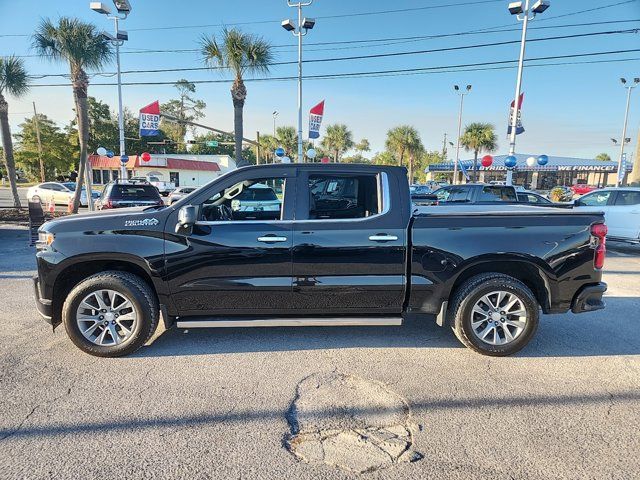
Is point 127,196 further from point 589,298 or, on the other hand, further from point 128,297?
point 589,298

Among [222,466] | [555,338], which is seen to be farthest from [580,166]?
[222,466]

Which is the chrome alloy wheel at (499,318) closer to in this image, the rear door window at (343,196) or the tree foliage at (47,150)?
the rear door window at (343,196)

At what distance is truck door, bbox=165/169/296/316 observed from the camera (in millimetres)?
3896

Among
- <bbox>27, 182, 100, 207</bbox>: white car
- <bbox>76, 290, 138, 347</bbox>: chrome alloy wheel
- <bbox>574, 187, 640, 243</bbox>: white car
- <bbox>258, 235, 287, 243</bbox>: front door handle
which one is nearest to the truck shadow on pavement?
<bbox>76, 290, 138, 347</bbox>: chrome alloy wheel

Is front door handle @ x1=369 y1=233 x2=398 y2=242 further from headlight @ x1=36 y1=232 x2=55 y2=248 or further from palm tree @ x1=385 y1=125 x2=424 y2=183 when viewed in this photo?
palm tree @ x1=385 y1=125 x2=424 y2=183

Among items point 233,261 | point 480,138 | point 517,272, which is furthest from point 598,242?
point 480,138

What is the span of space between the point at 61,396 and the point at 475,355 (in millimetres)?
3768

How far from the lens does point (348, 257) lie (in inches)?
155

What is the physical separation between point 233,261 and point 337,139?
2478 inches

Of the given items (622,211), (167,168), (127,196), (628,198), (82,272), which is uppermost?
(167,168)

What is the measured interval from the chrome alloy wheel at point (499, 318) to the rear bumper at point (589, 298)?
588 millimetres

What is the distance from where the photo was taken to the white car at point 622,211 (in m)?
10.4

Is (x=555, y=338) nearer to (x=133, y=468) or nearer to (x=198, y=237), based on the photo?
(x=198, y=237)

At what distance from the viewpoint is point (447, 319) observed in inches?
170
